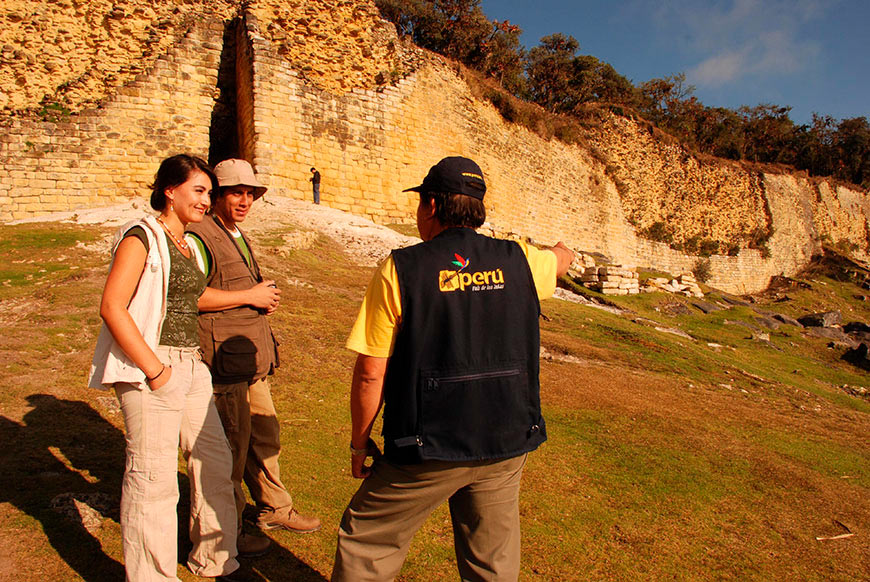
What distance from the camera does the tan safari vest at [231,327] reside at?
2621 mm

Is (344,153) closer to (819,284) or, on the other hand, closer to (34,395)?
(34,395)

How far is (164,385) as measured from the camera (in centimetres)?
218

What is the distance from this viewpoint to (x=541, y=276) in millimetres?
2020

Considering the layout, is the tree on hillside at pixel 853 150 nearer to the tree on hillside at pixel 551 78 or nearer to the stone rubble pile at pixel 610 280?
the tree on hillside at pixel 551 78

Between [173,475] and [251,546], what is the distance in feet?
2.32

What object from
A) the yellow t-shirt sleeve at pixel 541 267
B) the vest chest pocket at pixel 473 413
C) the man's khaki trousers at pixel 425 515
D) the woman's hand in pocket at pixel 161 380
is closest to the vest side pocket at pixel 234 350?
the woman's hand in pocket at pixel 161 380

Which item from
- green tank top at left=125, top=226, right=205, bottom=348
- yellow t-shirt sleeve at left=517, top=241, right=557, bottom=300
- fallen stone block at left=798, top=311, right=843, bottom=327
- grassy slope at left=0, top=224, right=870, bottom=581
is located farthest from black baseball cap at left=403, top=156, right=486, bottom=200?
Result: fallen stone block at left=798, top=311, right=843, bottom=327

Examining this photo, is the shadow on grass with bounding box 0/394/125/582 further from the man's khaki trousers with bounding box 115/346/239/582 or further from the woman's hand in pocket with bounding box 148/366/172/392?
the woman's hand in pocket with bounding box 148/366/172/392

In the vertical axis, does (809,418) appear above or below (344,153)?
below

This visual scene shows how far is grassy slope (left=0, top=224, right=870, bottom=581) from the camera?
9.22 feet

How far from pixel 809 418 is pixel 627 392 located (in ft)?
7.75

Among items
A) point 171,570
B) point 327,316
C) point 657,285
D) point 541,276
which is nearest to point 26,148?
point 327,316

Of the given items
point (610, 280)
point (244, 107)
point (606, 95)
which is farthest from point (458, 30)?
point (610, 280)

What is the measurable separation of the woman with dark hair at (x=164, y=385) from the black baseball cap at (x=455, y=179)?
Result: 1.20m
